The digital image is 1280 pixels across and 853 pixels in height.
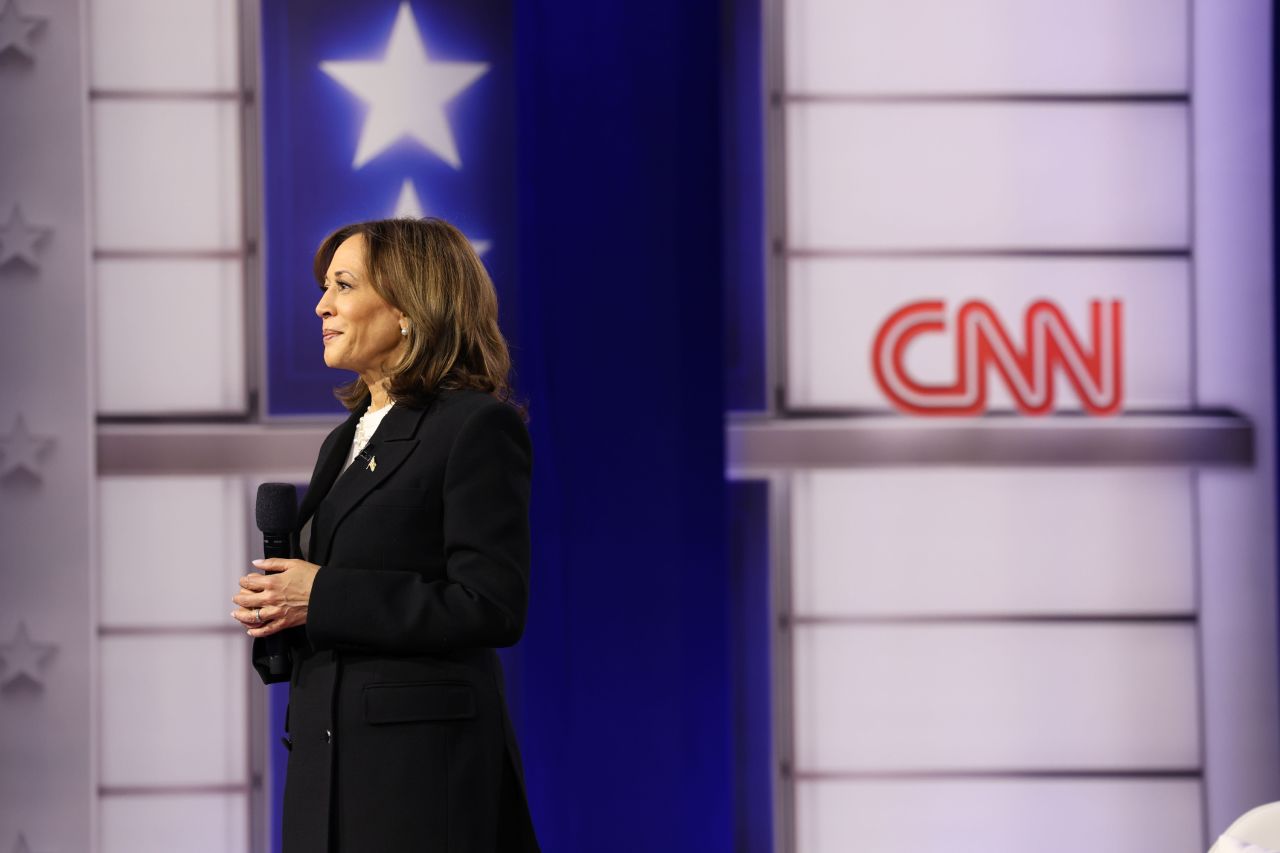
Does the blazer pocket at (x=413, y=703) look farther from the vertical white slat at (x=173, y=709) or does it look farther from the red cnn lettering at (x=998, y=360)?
the red cnn lettering at (x=998, y=360)

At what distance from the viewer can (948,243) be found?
3.32 meters

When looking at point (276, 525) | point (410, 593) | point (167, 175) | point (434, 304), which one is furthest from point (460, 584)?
point (167, 175)

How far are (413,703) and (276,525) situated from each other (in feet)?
1.06

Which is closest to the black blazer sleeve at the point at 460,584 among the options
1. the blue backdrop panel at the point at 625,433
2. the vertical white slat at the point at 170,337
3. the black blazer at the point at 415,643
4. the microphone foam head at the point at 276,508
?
the black blazer at the point at 415,643

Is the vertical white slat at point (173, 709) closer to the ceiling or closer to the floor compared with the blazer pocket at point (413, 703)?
closer to the floor

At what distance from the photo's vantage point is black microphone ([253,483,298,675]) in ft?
5.56

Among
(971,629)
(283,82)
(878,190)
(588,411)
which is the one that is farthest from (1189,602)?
(283,82)

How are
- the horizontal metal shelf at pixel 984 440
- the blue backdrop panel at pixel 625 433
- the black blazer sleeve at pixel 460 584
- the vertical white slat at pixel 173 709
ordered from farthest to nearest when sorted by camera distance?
the horizontal metal shelf at pixel 984 440
the vertical white slat at pixel 173 709
the blue backdrop panel at pixel 625 433
the black blazer sleeve at pixel 460 584

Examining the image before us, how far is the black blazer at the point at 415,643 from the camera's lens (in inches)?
63.6

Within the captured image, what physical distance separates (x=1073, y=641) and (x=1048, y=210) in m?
1.20

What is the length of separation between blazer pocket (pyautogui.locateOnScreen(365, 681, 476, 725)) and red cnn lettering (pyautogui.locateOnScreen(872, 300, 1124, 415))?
1.96 meters

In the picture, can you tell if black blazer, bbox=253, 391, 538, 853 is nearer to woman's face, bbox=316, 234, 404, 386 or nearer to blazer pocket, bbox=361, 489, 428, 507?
blazer pocket, bbox=361, 489, 428, 507

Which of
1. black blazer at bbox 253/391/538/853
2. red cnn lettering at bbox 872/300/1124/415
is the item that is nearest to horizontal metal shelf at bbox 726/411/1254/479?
red cnn lettering at bbox 872/300/1124/415

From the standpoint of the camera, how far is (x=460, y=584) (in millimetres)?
1617
